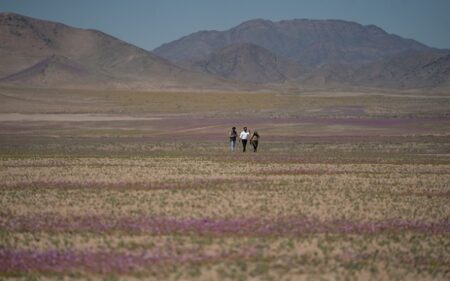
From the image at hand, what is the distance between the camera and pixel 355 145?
135ft

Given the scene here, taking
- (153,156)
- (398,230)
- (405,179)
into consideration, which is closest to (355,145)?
(153,156)

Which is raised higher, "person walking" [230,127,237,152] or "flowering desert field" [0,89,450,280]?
"person walking" [230,127,237,152]

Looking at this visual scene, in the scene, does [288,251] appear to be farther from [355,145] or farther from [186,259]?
[355,145]

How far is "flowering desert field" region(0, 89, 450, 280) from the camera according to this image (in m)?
13.2

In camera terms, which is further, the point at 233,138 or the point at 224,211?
the point at 233,138

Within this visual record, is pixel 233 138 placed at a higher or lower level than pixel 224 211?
higher

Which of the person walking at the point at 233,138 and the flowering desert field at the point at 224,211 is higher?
the person walking at the point at 233,138

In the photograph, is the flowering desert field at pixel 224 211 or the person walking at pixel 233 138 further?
the person walking at pixel 233 138

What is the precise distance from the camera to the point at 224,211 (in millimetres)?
18469

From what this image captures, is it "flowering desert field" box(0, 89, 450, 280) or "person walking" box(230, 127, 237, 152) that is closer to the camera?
"flowering desert field" box(0, 89, 450, 280)

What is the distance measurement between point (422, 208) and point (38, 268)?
405 inches

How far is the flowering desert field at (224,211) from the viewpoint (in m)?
13.2

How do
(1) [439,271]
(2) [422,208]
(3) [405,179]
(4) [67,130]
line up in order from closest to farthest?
(1) [439,271] → (2) [422,208] → (3) [405,179] → (4) [67,130]

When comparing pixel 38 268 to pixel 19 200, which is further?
pixel 19 200
